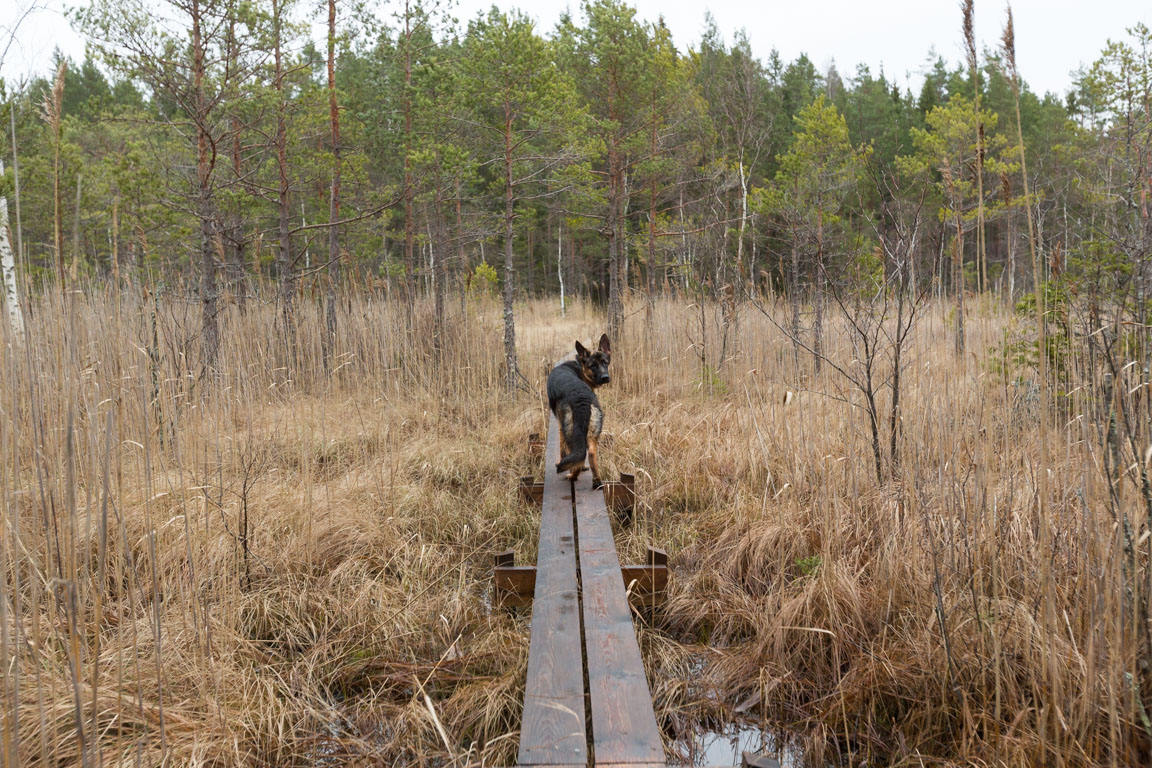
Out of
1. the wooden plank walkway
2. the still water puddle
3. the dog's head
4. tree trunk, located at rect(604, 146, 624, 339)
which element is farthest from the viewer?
tree trunk, located at rect(604, 146, 624, 339)

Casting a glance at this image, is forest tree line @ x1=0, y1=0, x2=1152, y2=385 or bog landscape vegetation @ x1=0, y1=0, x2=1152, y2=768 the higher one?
forest tree line @ x1=0, y1=0, x2=1152, y2=385

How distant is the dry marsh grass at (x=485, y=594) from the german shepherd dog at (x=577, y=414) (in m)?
0.49

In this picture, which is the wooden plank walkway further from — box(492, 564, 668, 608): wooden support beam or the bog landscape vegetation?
the bog landscape vegetation

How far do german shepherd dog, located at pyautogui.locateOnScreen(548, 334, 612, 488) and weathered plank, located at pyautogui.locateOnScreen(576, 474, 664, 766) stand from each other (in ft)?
2.72

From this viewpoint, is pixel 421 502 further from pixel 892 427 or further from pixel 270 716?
pixel 892 427

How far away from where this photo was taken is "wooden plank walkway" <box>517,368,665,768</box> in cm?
187

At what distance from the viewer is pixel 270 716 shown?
2.39 m

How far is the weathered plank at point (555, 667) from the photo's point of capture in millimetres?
1884

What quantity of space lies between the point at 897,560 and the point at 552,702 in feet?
5.12

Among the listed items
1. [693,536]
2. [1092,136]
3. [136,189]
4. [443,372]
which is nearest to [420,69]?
[443,372]

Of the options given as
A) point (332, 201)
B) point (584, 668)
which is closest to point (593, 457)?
point (584, 668)

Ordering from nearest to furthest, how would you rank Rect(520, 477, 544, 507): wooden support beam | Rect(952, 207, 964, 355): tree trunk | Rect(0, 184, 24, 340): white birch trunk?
Rect(0, 184, 24, 340): white birch trunk, Rect(952, 207, 964, 355): tree trunk, Rect(520, 477, 544, 507): wooden support beam

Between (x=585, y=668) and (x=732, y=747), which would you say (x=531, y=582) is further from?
(x=732, y=747)

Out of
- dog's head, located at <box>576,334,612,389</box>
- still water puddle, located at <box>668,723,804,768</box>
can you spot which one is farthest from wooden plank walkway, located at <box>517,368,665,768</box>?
dog's head, located at <box>576,334,612,389</box>
